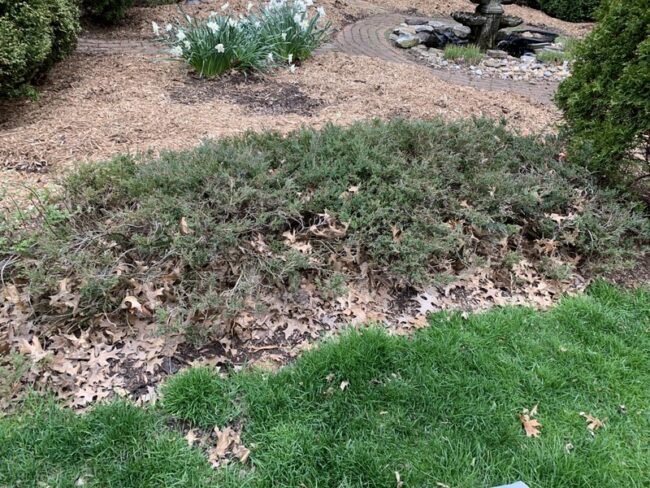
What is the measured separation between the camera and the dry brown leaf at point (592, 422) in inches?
83.0

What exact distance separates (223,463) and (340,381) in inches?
24.9

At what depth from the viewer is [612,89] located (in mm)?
3160

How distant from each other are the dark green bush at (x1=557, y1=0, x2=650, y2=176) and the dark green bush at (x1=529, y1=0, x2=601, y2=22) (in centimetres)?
929

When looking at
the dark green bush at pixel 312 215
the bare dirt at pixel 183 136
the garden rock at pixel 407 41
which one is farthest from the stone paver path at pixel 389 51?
the dark green bush at pixel 312 215

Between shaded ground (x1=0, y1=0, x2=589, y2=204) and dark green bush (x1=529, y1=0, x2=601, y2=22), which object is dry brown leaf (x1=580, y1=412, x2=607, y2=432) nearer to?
shaded ground (x1=0, y1=0, x2=589, y2=204)

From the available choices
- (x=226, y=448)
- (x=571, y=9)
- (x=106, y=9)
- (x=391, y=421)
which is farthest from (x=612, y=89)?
(x=571, y=9)

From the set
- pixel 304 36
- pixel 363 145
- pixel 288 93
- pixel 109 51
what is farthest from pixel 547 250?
pixel 109 51

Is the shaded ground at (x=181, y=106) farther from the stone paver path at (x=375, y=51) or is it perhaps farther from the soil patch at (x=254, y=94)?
the stone paver path at (x=375, y=51)

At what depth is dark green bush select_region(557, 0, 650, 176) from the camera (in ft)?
9.86

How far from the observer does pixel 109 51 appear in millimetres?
5988

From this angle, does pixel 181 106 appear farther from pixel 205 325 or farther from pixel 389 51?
pixel 389 51

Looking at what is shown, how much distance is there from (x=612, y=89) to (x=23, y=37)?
4634mm

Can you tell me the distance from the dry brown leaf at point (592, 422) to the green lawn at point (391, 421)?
2 centimetres

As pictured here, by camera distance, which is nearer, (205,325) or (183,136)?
(205,325)
